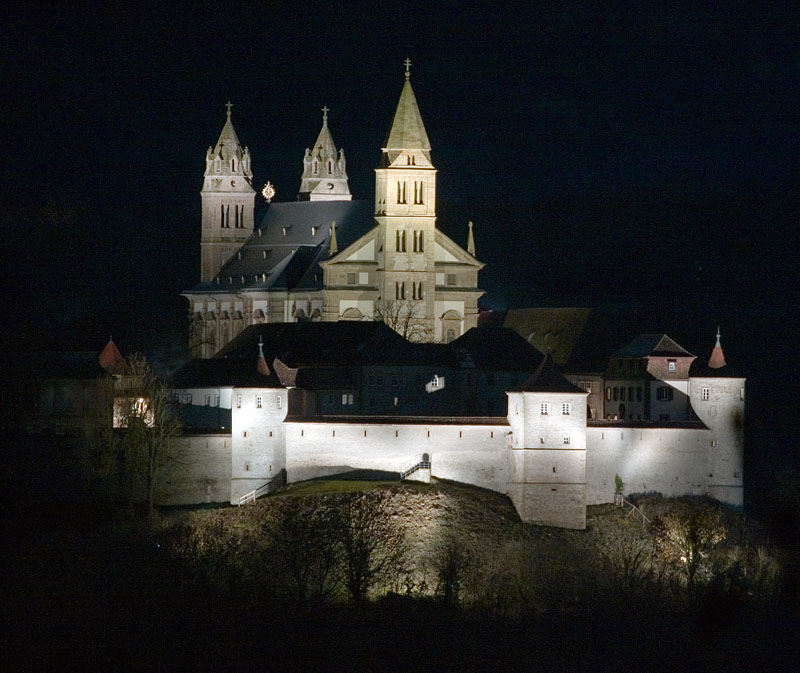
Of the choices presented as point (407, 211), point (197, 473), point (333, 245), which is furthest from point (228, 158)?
point (197, 473)

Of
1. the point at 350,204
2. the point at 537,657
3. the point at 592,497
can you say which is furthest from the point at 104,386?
the point at 350,204

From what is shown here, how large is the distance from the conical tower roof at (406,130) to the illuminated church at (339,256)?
46mm

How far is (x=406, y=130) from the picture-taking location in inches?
4321

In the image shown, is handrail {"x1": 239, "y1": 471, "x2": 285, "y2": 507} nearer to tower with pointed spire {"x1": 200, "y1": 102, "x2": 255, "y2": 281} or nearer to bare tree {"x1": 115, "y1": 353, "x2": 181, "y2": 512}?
bare tree {"x1": 115, "y1": 353, "x2": 181, "y2": 512}

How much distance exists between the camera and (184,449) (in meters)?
85.2

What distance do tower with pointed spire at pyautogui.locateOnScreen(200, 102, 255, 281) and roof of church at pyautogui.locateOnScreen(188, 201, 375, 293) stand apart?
774 mm

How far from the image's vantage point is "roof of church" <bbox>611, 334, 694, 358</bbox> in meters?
92.4

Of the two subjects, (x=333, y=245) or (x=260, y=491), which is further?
(x=333, y=245)

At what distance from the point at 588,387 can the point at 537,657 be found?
91.1 ft

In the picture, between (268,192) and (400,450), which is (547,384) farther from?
(268,192)

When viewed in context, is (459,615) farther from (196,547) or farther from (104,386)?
(104,386)

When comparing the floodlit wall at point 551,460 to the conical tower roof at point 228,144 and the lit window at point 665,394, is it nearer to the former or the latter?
the lit window at point 665,394

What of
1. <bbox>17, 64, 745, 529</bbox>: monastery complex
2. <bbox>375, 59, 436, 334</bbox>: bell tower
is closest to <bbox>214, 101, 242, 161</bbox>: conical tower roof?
<bbox>17, 64, 745, 529</bbox>: monastery complex

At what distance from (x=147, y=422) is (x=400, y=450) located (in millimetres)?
10327
